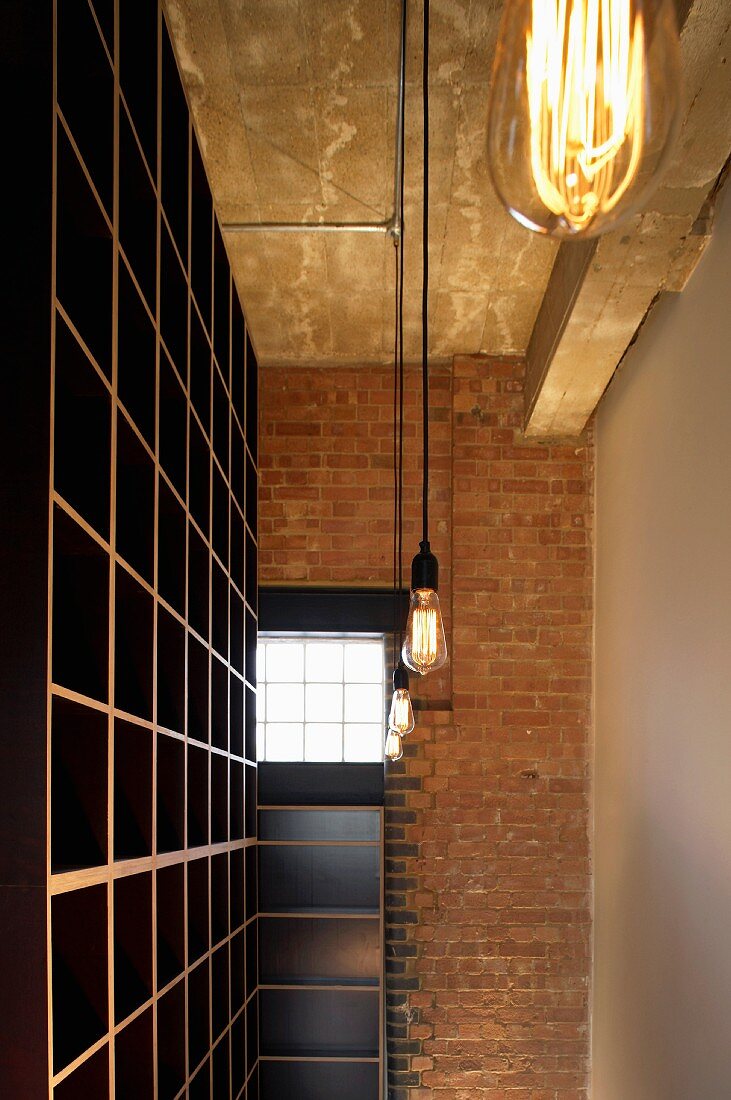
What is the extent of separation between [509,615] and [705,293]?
2537 millimetres

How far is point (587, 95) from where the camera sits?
3.58 feet

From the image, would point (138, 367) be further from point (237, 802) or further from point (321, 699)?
point (321, 699)

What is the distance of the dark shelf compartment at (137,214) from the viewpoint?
275 centimetres

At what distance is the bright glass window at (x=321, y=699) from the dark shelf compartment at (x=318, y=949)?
89 cm

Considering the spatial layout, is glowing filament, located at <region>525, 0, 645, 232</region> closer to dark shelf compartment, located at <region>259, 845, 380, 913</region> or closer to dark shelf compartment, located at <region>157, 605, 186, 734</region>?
dark shelf compartment, located at <region>157, 605, 186, 734</region>

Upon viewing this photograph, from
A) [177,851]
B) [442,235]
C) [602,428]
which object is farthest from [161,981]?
[602,428]

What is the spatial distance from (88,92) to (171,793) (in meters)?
1.90

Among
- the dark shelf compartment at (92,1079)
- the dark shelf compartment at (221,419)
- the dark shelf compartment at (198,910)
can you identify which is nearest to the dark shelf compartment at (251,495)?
the dark shelf compartment at (221,419)

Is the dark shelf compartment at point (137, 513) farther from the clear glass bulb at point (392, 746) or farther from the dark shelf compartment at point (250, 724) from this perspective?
the clear glass bulb at point (392, 746)

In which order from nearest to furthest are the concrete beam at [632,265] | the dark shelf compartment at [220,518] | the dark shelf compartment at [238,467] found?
1. the concrete beam at [632,265]
2. the dark shelf compartment at [220,518]
3. the dark shelf compartment at [238,467]

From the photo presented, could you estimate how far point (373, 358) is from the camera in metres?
6.31

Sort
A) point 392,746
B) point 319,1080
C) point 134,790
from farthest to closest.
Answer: point 319,1080 < point 392,746 < point 134,790

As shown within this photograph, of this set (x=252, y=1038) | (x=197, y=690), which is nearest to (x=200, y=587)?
(x=197, y=690)

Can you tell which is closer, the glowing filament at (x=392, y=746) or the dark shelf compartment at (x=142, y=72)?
the dark shelf compartment at (x=142, y=72)
